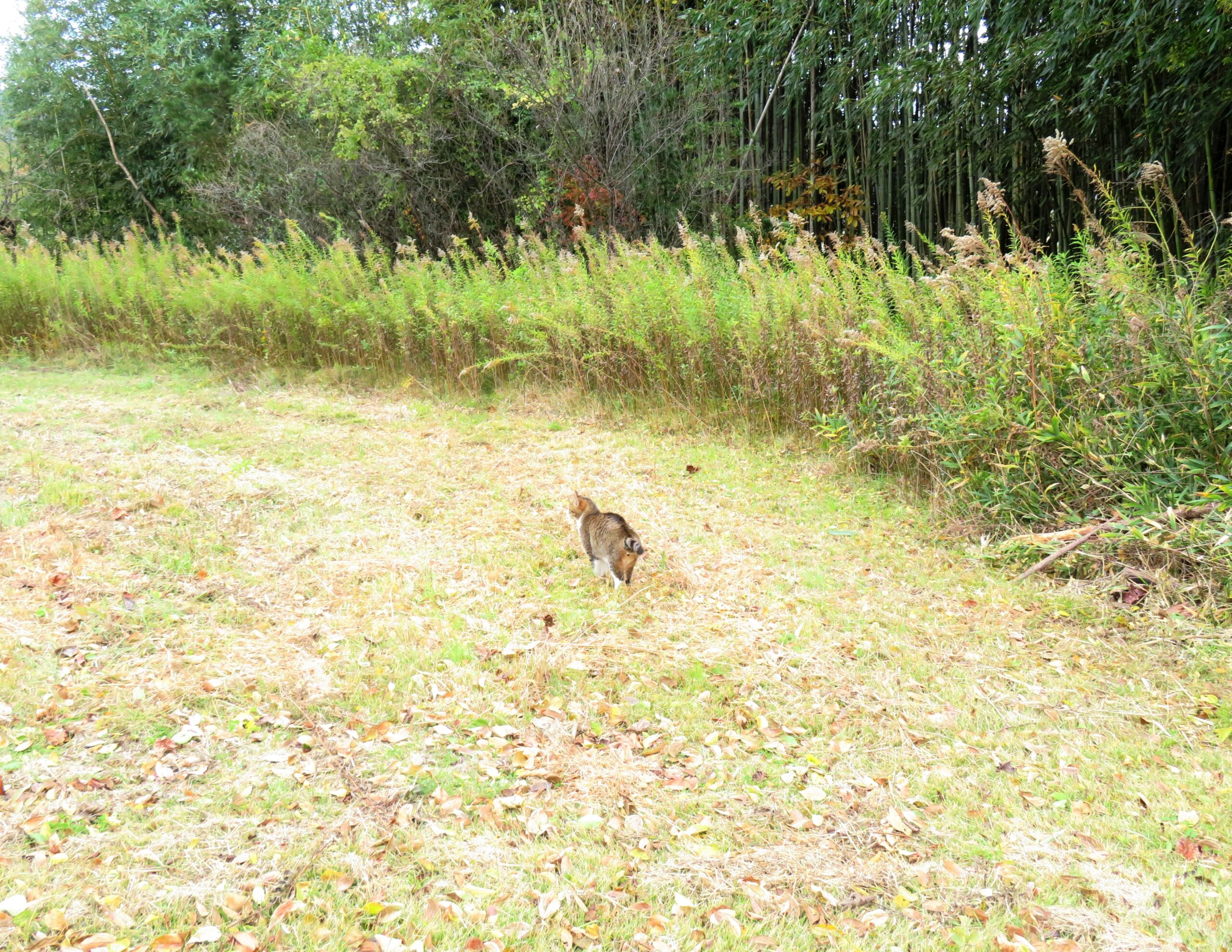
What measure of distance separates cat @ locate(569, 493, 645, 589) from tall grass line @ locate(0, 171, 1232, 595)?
163 centimetres

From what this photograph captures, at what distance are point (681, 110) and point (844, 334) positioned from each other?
5.09 metres

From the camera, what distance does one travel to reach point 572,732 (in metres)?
2.79

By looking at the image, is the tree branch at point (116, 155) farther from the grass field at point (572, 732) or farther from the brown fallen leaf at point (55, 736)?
the brown fallen leaf at point (55, 736)

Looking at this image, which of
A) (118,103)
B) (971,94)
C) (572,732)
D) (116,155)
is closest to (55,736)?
(572,732)

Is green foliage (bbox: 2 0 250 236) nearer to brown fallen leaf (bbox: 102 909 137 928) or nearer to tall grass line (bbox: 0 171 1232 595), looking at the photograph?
tall grass line (bbox: 0 171 1232 595)

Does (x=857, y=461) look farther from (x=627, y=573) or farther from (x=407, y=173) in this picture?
(x=407, y=173)

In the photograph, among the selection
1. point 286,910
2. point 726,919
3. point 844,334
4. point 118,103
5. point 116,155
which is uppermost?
point 118,103

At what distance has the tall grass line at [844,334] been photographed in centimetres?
364

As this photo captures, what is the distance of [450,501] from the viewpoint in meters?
4.83

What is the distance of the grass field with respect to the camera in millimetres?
2018

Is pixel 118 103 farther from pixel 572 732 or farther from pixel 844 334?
pixel 572 732

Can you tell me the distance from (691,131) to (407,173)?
339cm

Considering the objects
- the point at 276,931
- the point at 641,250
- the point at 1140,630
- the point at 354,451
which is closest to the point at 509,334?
the point at 641,250

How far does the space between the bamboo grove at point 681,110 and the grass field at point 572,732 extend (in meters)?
2.23
